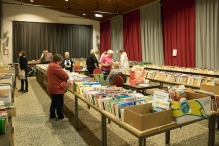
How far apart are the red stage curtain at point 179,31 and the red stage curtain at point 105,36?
534cm

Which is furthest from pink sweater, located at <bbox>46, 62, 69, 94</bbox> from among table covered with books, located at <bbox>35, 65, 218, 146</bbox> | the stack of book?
table covered with books, located at <bbox>35, 65, 218, 146</bbox>

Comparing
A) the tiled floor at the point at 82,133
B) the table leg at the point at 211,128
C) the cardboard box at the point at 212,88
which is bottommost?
the tiled floor at the point at 82,133

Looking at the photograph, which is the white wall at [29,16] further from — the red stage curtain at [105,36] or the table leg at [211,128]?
the table leg at [211,128]

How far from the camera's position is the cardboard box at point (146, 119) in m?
1.80

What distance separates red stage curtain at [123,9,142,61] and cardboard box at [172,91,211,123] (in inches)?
331

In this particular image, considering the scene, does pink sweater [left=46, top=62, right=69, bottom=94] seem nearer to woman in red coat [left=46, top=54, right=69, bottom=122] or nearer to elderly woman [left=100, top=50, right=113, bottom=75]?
woman in red coat [left=46, top=54, right=69, bottom=122]

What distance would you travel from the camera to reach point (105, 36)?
45.8 ft

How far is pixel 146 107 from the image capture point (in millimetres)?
2164

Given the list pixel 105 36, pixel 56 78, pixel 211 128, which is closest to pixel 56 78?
pixel 56 78

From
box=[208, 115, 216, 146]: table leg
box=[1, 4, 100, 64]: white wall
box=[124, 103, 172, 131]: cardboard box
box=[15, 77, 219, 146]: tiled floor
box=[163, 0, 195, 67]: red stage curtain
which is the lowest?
box=[15, 77, 219, 146]: tiled floor

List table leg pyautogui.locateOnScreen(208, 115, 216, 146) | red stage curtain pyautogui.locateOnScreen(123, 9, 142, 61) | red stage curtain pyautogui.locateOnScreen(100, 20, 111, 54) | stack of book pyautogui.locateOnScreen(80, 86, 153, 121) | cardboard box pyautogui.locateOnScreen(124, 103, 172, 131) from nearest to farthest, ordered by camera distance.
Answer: cardboard box pyautogui.locateOnScreen(124, 103, 172, 131), stack of book pyautogui.locateOnScreen(80, 86, 153, 121), table leg pyautogui.locateOnScreen(208, 115, 216, 146), red stage curtain pyautogui.locateOnScreen(123, 9, 142, 61), red stage curtain pyautogui.locateOnScreen(100, 20, 111, 54)

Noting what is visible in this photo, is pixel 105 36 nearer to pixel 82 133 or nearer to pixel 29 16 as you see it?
pixel 29 16

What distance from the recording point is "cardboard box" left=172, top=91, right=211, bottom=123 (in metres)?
1.97

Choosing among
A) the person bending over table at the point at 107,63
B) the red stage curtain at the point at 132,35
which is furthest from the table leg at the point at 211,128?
the red stage curtain at the point at 132,35
